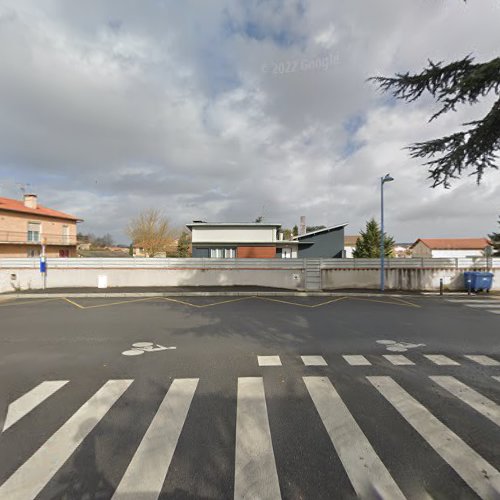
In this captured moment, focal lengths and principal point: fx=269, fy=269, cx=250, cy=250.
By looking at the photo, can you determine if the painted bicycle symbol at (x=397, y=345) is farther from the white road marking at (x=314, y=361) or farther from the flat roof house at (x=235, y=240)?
the flat roof house at (x=235, y=240)

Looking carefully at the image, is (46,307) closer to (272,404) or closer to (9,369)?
(9,369)

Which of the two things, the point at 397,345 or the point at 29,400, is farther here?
the point at 397,345

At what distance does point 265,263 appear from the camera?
1667 cm

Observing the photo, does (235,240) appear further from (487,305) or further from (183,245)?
(183,245)

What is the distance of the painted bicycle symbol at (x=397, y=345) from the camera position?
589 cm

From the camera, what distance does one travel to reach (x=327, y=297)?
13719mm

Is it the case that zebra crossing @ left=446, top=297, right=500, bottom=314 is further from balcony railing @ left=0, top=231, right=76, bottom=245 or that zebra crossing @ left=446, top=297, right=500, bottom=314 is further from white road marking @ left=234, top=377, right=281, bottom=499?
balcony railing @ left=0, top=231, right=76, bottom=245

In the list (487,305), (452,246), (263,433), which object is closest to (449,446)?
(263,433)

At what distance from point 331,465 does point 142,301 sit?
36.5 feet

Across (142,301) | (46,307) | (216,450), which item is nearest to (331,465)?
(216,450)

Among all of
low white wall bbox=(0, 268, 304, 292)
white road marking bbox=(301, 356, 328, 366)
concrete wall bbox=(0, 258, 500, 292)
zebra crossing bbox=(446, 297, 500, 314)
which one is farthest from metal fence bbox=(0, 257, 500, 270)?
white road marking bbox=(301, 356, 328, 366)

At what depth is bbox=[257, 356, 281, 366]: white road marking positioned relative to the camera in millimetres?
5008

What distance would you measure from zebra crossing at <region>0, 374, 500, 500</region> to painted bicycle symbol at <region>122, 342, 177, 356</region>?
130 centimetres

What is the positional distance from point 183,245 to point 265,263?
3307cm
